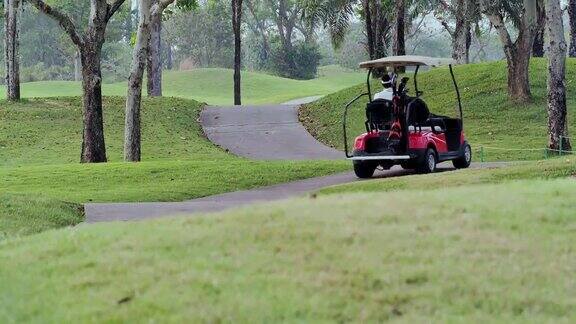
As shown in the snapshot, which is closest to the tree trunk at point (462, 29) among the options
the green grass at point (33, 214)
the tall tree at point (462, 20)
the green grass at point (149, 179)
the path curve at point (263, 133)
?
the tall tree at point (462, 20)

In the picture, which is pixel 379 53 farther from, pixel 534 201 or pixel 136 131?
pixel 534 201

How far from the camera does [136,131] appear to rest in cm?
2681

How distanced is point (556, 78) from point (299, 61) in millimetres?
60600

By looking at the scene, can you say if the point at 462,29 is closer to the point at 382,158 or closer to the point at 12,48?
the point at 12,48

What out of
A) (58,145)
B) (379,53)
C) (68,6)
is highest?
(68,6)

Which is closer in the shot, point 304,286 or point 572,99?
point 304,286

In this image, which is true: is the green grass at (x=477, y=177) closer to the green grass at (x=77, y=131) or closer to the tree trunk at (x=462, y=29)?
the green grass at (x=77, y=131)

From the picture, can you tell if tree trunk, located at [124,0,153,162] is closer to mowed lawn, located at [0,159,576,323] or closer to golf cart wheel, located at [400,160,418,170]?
golf cart wheel, located at [400,160,418,170]

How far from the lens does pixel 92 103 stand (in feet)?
86.5

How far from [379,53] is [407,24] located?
1977 cm

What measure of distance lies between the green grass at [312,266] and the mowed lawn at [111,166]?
131 inches

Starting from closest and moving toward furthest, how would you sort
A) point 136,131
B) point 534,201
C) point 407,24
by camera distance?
point 534,201 → point 136,131 → point 407,24

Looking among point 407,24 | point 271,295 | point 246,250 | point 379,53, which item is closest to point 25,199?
point 246,250

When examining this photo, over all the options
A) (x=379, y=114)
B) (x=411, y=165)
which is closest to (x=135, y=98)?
(x=379, y=114)
